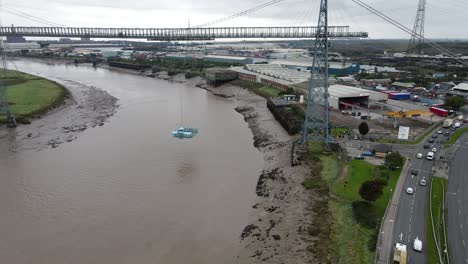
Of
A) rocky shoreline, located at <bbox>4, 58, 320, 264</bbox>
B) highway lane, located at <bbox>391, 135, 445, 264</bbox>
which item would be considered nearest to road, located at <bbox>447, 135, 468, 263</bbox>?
highway lane, located at <bbox>391, 135, 445, 264</bbox>

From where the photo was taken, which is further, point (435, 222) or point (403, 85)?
point (403, 85)

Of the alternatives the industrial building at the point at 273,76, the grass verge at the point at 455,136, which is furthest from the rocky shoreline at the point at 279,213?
the industrial building at the point at 273,76

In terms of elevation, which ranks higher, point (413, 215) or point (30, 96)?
point (30, 96)

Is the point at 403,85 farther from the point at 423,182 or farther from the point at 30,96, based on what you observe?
the point at 30,96

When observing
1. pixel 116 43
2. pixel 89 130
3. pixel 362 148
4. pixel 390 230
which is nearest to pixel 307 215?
pixel 390 230

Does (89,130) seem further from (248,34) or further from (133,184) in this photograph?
(248,34)

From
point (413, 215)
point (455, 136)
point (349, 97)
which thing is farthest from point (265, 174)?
point (349, 97)
